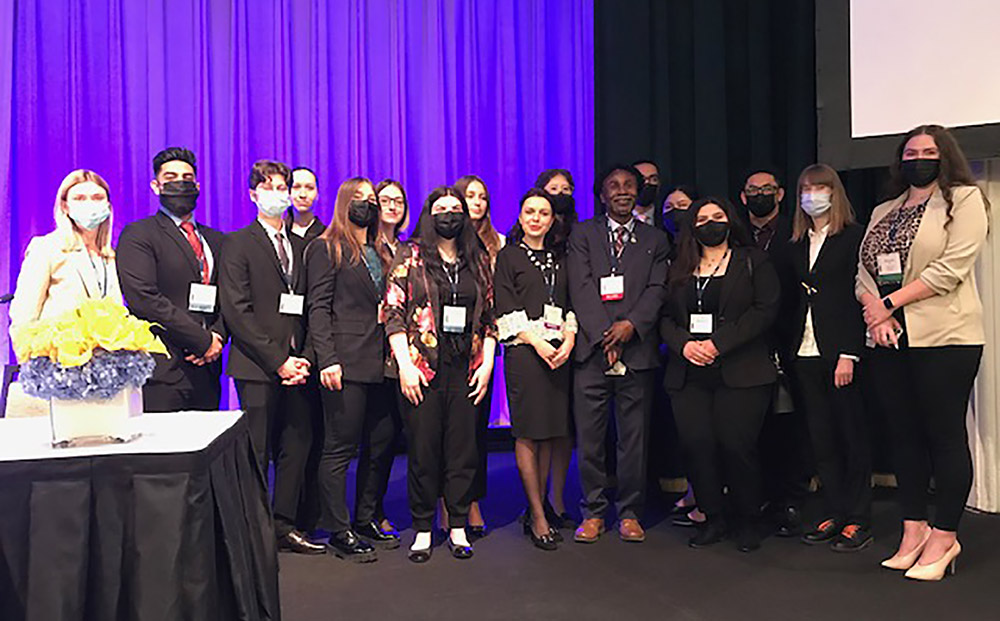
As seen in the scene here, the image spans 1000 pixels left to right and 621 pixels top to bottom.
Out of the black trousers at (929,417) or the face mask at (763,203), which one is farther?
the face mask at (763,203)

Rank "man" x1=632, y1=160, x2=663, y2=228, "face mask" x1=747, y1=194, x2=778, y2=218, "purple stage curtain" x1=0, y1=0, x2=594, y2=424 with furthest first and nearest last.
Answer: "purple stage curtain" x1=0, y1=0, x2=594, y2=424 → "man" x1=632, y1=160, x2=663, y2=228 → "face mask" x1=747, y1=194, x2=778, y2=218

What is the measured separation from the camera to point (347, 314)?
11.2 ft

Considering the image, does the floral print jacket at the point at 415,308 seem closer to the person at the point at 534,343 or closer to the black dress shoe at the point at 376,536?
the person at the point at 534,343

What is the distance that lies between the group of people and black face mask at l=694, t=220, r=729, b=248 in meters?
0.01

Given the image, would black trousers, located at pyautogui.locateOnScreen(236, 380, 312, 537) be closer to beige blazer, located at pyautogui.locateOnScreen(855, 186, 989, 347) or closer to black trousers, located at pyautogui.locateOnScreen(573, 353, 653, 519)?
black trousers, located at pyautogui.locateOnScreen(573, 353, 653, 519)

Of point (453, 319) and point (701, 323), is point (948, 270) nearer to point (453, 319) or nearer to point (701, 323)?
point (701, 323)

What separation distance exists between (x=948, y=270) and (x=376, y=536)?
97.5 inches

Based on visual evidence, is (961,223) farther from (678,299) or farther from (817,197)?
(678,299)

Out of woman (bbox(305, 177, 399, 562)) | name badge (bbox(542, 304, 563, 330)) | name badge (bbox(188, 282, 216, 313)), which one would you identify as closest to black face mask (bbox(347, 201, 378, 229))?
woman (bbox(305, 177, 399, 562))

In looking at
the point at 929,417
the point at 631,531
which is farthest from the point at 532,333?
the point at 929,417

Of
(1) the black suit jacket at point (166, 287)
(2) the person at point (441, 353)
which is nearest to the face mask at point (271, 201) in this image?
(1) the black suit jacket at point (166, 287)

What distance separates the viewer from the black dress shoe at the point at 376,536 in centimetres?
354

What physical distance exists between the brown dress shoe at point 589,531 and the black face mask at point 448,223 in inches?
53.5

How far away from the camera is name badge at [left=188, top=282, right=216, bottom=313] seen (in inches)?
132
